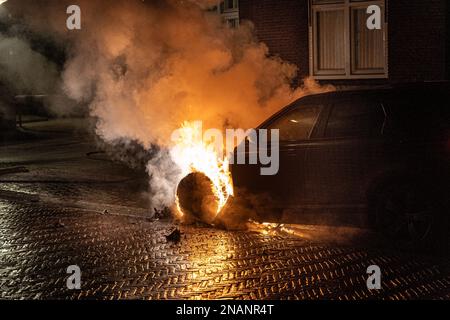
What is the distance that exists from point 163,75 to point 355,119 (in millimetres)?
3859

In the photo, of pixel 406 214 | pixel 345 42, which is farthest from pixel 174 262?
pixel 345 42

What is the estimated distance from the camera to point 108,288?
6715 millimetres

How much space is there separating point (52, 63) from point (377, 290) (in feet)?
57.5

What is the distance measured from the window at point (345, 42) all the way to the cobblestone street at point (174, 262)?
5.49m

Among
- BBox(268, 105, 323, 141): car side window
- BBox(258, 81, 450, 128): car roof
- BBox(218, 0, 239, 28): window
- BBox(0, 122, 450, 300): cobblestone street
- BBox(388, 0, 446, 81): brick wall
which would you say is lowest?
BBox(0, 122, 450, 300): cobblestone street

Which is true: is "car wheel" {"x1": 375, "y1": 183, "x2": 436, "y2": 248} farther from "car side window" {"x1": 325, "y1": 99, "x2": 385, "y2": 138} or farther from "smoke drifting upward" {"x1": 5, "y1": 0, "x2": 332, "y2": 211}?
"smoke drifting upward" {"x1": 5, "y1": 0, "x2": 332, "y2": 211}

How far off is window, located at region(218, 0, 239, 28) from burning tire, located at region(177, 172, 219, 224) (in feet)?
22.9

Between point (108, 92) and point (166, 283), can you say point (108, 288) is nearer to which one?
point (166, 283)

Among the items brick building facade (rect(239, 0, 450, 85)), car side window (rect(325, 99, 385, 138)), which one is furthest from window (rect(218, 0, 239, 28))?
car side window (rect(325, 99, 385, 138))

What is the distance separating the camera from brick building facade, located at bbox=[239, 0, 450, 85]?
1295 cm

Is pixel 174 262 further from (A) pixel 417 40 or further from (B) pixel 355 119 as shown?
(A) pixel 417 40

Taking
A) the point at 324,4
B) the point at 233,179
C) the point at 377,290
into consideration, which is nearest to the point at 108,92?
the point at 233,179

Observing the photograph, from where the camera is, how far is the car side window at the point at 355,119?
8.33 metres

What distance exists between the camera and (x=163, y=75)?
36.5ft
